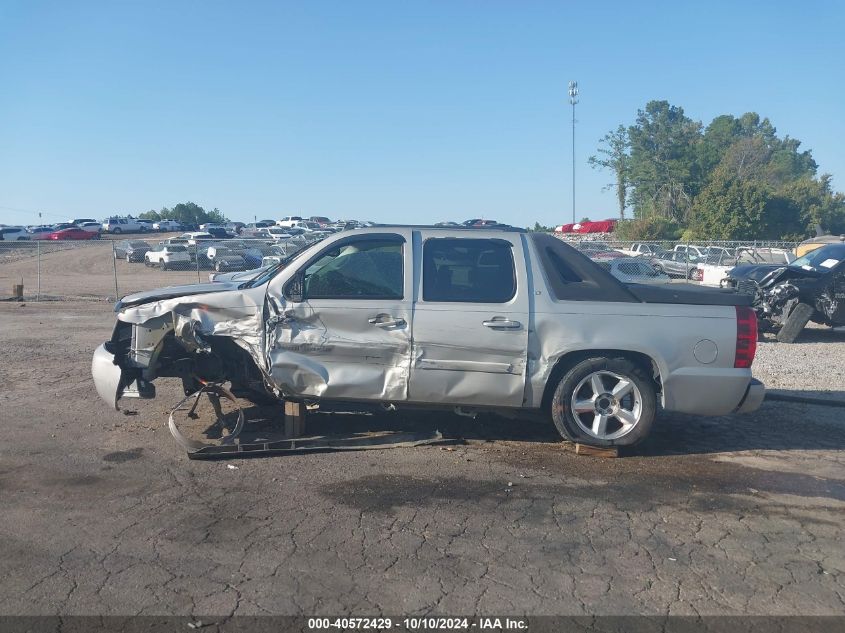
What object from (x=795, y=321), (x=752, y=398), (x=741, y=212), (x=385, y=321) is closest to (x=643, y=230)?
(x=741, y=212)

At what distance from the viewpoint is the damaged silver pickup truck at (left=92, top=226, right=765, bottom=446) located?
20.7 ft

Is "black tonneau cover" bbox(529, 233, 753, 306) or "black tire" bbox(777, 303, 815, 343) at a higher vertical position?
"black tonneau cover" bbox(529, 233, 753, 306)

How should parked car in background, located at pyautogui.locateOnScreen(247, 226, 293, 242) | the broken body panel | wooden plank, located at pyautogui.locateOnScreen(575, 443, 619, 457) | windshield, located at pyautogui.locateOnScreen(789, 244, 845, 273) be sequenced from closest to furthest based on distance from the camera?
wooden plank, located at pyautogui.locateOnScreen(575, 443, 619, 457) → the broken body panel → windshield, located at pyautogui.locateOnScreen(789, 244, 845, 273) → parked car in background, located at pyautogui.locateOnScreen(247, 226, 293, 242)

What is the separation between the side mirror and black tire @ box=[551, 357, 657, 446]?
86.4 inches

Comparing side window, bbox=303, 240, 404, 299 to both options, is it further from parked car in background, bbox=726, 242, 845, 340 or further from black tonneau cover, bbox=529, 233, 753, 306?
parked car in background, bbox=726, 242, 845, 340

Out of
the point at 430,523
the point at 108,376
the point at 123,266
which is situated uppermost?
the point at 123,266

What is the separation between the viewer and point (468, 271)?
653 centimetres

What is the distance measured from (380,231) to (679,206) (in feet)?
244

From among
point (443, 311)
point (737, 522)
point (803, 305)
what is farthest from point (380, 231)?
point (803, 305)

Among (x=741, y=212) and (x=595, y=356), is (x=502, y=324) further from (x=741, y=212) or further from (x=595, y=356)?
(x=741, y=212)

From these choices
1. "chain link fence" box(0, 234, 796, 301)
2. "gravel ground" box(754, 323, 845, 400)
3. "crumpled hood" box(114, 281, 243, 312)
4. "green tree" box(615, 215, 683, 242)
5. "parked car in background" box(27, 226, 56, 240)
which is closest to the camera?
"crumpled hood" box(114, 281, 243, 312)

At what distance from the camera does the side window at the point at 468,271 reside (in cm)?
643

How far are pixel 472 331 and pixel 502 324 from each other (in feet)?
0.79

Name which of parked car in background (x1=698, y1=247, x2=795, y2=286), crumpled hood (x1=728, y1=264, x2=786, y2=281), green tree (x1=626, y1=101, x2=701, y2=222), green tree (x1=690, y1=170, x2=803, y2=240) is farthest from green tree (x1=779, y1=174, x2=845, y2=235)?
crumpled hood (x1=728, y1=264, x2=786, y2=281)
